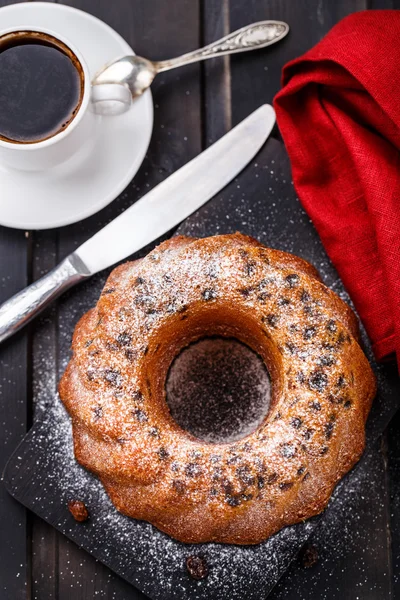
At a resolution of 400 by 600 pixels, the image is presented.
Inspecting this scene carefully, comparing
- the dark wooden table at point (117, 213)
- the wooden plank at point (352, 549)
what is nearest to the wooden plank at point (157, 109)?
the dark wooden table at point (117, 213)

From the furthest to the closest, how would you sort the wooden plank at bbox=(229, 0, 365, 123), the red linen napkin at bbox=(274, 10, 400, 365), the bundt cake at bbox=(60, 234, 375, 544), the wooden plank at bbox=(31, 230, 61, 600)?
1. the wooden plank at bbox=(229, 0, 365, 123)
2. the wooden plank at bbox=(31, 230, 61, 600)
3. the red linen napkin at bbox=(274, 10, 400, 365)
4. the bundt cake at bbox=(60, 234, 375, 544)

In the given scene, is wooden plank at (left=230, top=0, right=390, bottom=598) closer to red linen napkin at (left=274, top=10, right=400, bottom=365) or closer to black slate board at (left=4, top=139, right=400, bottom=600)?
red linen napkin at (left=274, top=10, right=400, bottom=365)

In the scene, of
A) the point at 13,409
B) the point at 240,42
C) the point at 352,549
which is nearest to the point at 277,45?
the point at 240,42

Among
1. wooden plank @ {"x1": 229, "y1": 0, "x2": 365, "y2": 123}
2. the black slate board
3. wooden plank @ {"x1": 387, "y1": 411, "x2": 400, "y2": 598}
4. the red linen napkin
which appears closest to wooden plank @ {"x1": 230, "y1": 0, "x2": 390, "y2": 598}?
wooden plank @ {"x1": 229, "y1": 0, "x2": 365, "y2": 123}

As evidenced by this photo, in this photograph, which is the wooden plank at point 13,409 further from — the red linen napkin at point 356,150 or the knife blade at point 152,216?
the red linen napkin at point 356,150

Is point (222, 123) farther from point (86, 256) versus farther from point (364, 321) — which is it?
point (364, 321)

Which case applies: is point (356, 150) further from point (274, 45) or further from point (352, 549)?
point (352, 549)
